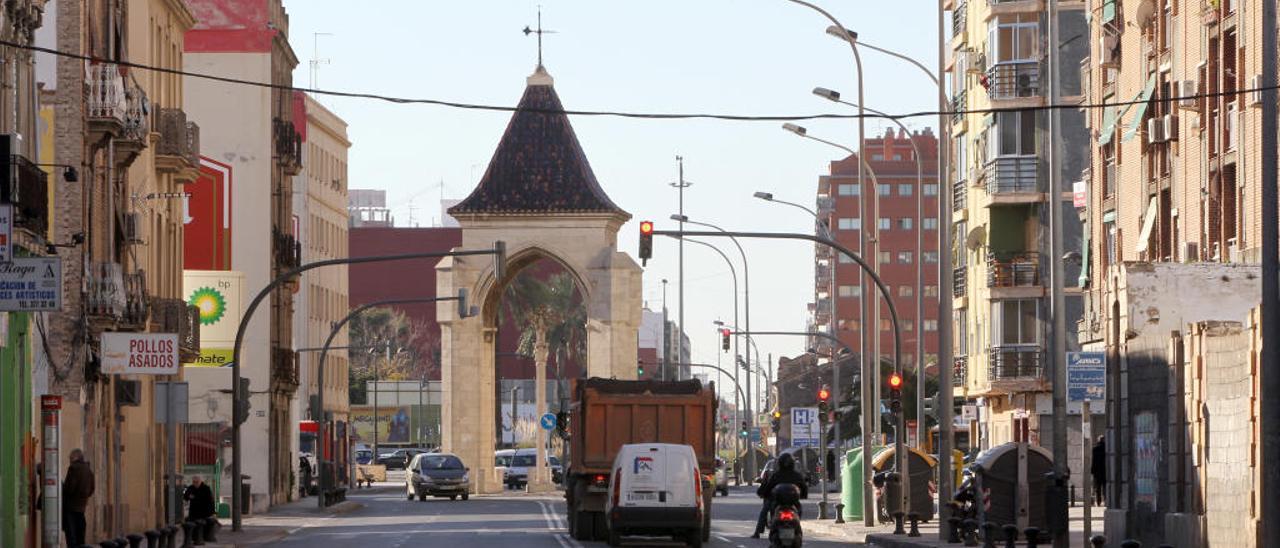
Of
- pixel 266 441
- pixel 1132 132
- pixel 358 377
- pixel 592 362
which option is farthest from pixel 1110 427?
pixel 358 377

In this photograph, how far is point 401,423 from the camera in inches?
5851

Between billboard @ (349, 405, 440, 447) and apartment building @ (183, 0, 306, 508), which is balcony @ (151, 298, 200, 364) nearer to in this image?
apartment building @ (183, 0, 306, 508)

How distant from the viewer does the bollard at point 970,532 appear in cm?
3681

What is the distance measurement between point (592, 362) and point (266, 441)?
18715 mm

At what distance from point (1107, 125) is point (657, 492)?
38.7 ft

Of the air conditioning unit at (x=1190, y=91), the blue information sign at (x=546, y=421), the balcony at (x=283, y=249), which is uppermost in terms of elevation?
the air conditioning unit at (x=1190, y=91)

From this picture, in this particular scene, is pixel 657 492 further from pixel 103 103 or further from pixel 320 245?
pixel 320 245

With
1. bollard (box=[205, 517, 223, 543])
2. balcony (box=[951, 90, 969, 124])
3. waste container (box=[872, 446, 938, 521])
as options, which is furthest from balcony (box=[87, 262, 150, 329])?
balcony (box=[951, 90, 969, 124])

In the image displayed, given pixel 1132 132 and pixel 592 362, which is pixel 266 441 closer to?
pixel 592 362

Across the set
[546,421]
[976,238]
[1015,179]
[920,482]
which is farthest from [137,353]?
[546,421]

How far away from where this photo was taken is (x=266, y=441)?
228 ft

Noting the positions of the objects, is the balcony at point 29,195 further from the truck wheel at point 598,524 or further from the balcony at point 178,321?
the balcony at point 178,321

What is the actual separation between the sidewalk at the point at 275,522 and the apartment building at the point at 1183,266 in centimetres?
1401

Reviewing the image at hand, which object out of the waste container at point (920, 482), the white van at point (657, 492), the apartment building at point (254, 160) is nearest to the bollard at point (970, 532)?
the white van at point (657, 492)
